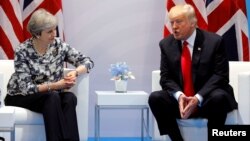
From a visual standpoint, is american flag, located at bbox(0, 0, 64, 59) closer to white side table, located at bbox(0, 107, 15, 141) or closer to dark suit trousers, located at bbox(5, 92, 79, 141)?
dark suit trousers, located at bbox(5, 92, 79, 141)

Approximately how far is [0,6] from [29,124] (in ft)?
5.71

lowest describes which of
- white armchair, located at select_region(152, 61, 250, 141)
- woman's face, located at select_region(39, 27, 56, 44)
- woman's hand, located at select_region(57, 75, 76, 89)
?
white armchair, located at select_region(152, 61, 250, 141)

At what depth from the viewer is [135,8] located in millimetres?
6035

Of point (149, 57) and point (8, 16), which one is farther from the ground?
point (8, 16)

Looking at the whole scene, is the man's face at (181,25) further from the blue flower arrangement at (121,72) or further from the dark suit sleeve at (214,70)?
the blue flower arrangement at (121,72)

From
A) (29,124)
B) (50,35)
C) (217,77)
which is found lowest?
(29,124)

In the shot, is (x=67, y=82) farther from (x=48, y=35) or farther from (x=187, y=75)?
(x=187, y=75)

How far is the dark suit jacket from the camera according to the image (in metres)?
4.51

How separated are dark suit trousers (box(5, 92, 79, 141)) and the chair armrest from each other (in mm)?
1302

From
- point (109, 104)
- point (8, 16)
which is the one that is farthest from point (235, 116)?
point (8, 16)

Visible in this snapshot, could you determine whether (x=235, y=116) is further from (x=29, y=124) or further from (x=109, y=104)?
(x=29, y=124)

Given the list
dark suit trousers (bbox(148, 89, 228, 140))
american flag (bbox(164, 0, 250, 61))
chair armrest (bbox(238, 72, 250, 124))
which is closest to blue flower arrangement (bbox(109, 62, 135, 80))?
dark suit trousers (bbox(148, 89, 228, 140))

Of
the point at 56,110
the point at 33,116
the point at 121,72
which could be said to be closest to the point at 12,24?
the point at 121,72

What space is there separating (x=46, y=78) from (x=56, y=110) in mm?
438
